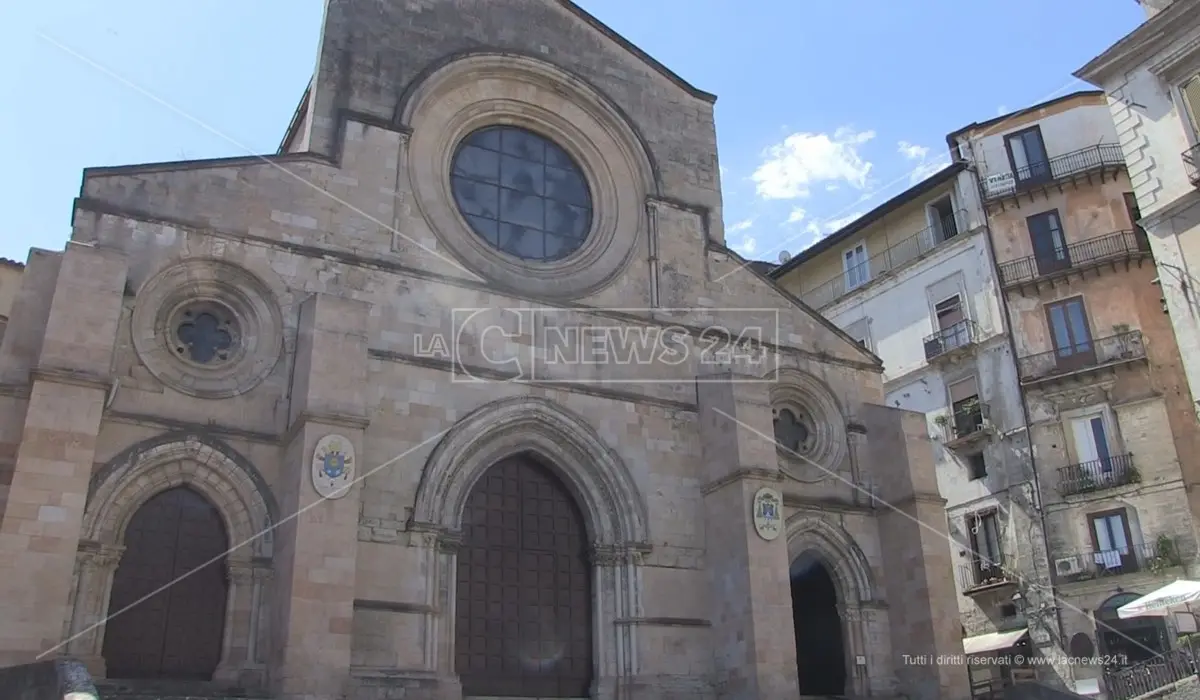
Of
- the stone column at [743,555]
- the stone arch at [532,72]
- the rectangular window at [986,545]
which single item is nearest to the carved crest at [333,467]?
the stone arch at [532,72]

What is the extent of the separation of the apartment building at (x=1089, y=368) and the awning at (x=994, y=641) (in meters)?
0.82

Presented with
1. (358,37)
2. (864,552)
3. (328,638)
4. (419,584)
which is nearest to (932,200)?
(864,552)

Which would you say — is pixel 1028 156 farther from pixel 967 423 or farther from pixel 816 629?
pixel 816 629

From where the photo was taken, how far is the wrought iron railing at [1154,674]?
16.8m

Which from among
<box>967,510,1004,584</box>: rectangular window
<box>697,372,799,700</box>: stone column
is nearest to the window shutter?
<box>697,372,799,700</box>: stone column

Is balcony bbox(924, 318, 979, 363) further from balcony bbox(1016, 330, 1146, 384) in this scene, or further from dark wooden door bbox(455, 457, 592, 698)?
dark wooden door bbox(455, 457, 592, 698)

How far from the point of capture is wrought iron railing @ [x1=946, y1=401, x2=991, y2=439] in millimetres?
26773

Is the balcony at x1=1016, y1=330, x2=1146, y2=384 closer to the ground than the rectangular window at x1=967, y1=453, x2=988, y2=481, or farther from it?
farther from it

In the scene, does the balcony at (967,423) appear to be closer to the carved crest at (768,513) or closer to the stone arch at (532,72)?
the stone arch at (532,72)

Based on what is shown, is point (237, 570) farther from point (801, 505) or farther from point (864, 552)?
point (864, 552)

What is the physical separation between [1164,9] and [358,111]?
15.6 metres

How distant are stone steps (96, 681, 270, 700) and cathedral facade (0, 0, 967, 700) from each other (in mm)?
119

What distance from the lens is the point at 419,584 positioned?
12969mm

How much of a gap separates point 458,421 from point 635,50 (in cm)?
839
